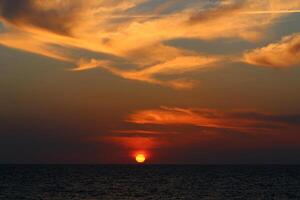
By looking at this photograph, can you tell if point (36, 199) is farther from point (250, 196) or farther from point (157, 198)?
point (250, 196)

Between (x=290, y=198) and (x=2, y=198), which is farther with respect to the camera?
(x=290, y=198)

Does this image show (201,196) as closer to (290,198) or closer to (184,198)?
(184,198)

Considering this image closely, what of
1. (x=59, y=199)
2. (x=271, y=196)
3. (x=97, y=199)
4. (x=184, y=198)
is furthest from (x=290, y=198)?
(x=59, y=199)

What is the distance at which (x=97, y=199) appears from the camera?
241 ft

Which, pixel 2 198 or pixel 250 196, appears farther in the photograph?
pixel 250 196

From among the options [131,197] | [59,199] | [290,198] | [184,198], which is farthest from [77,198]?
[290,198]

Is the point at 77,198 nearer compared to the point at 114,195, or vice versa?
the point at 77,198

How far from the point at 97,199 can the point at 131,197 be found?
244 inches

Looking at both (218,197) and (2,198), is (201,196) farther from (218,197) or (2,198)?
(2,198)

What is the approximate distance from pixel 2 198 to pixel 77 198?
1107 centimetres

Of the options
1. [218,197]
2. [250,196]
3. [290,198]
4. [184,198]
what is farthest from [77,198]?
[290,198]

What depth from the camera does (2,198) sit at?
74.4 m

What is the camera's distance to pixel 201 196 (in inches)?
3231

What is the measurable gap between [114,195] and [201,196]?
14268 millimetres
